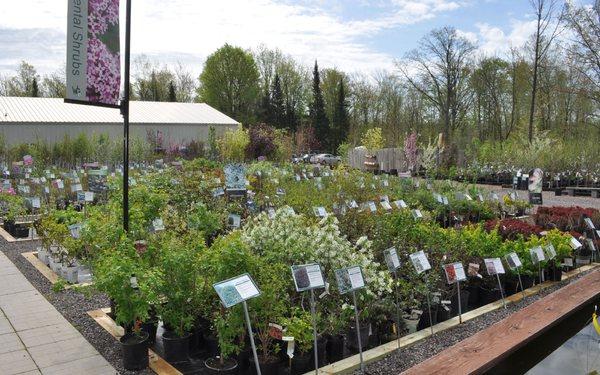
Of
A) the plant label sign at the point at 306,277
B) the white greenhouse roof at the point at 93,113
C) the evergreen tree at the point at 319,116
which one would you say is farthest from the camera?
the evergreen tree at the point at 319,116

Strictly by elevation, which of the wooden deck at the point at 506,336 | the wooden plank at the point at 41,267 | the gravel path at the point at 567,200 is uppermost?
the gravel path at the point at 567,200

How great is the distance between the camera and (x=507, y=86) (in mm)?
31469

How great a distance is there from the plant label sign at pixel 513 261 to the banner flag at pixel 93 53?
14.2 feet

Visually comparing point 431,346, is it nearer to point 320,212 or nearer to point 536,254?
point 536,254

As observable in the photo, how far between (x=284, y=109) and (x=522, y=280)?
40.8 m

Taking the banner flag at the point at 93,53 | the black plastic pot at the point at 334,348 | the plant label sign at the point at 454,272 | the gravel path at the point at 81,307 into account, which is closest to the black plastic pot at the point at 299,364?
the black plastic pot at the point at 334,348

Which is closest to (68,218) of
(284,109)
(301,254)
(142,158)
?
(301,254)

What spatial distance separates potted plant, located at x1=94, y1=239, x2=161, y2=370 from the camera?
3.40 metres

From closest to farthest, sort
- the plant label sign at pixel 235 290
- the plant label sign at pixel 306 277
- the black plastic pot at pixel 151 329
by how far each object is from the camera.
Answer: the plant label sign at pixel 235 290 < the plant label sign at pixel 306 277 < the black plastic pot at pixel 151 329

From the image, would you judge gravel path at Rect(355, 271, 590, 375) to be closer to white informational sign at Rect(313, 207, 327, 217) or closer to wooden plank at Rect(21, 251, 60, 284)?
white informational sign at Rect(313, 207, 327, 217)

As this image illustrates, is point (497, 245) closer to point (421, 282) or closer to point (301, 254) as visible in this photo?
point (421, 282)

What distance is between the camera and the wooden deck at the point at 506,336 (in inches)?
133

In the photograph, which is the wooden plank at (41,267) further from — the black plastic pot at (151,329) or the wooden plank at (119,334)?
the black plastic pot at (151,329)

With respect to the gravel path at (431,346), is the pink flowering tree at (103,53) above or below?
above
